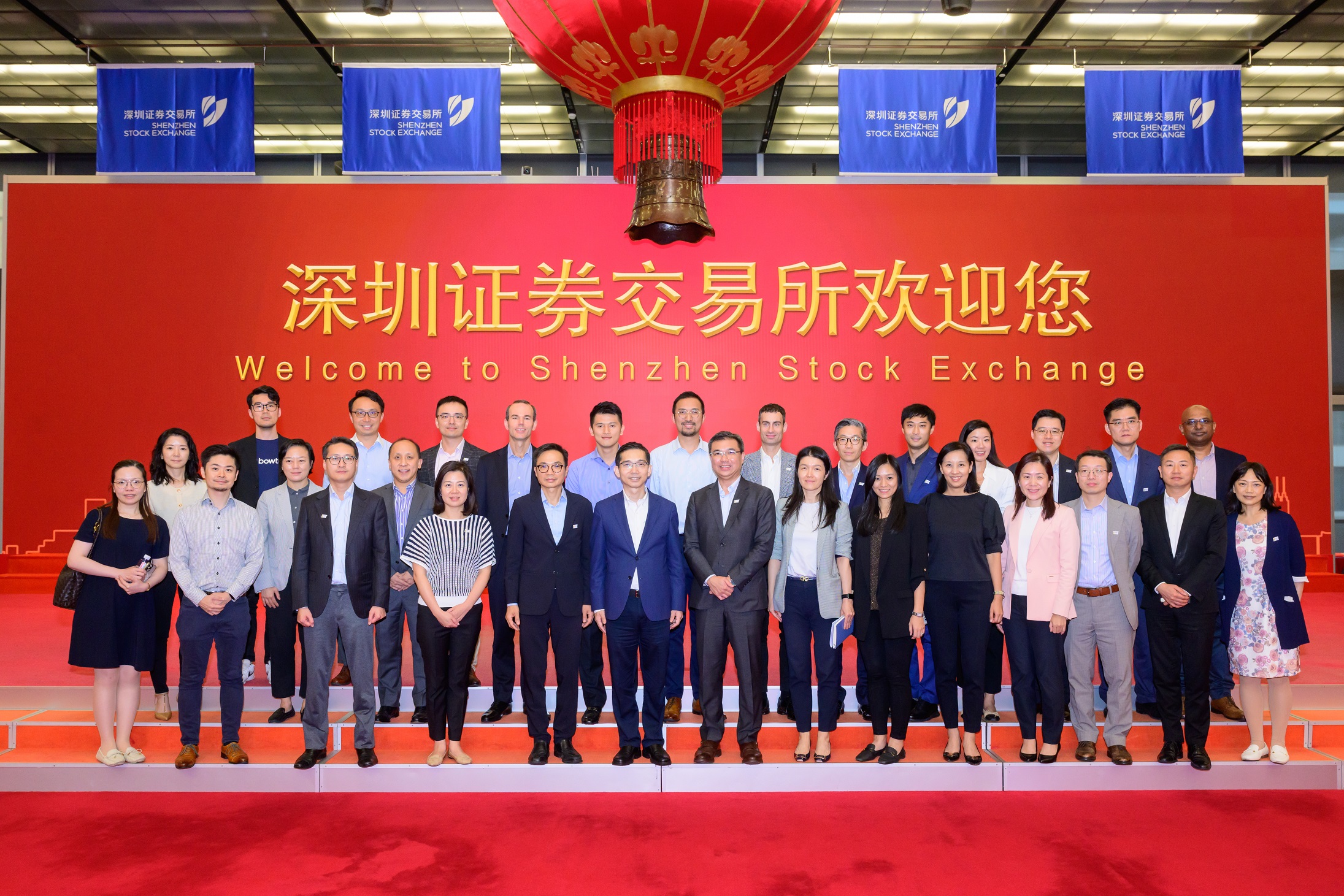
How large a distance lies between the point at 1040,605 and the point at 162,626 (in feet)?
11.4

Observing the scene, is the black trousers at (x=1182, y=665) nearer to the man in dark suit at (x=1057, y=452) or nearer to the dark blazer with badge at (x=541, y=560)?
the man in dark suit at (x=1057, y=452)

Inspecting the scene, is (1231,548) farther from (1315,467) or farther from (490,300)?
(490,300)

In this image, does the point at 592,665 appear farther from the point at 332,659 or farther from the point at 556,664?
the point at 332,659

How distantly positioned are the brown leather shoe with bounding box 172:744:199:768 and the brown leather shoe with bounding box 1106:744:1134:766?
11.2ft

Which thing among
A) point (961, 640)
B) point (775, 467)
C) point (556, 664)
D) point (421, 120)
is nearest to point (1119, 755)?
point (961, 640)

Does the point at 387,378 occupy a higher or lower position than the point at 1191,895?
higher

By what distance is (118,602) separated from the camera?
10.8 ft

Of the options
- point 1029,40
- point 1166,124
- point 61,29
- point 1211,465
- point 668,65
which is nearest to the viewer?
point 668,65

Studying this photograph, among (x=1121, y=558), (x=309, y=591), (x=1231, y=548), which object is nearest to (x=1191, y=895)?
(x=1121, y=558)

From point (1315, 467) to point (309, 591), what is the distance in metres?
6.96

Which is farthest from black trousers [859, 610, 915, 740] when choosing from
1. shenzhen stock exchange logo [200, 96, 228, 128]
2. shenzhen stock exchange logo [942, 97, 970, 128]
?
shenzhen stock exchange logo [200, 96, 228, 128]

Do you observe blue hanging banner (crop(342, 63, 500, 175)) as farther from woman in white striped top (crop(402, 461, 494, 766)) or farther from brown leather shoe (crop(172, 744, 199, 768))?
brown leather shoe (crop(172, 744, 199, 768))

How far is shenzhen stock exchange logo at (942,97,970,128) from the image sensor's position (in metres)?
6.04

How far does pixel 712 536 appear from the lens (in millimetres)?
3305
